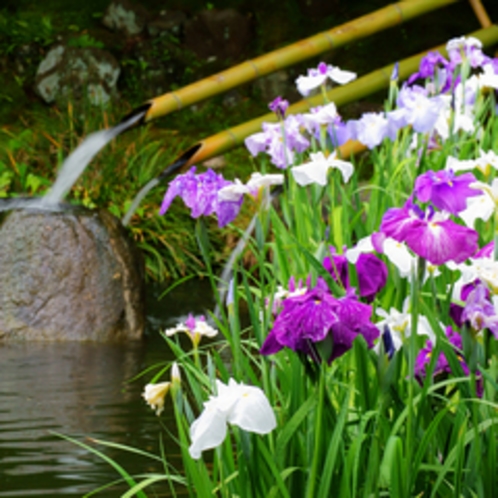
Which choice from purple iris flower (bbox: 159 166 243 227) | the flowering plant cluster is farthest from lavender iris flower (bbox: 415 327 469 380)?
purple iris flower (bbox: 159 166 243 227)

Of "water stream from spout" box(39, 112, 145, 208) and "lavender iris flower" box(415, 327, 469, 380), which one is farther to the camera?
"water stream from spout" box(39, 112, 145, 208)

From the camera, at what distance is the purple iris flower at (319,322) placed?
1.16 m

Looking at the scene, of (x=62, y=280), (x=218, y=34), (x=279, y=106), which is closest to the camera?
(x=279, y=106)

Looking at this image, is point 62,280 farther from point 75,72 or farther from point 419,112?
point 75,72

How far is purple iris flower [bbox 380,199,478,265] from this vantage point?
3.87 feet

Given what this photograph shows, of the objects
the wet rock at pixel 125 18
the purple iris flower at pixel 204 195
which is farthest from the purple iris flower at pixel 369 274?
the wet rock at pixel 125 18

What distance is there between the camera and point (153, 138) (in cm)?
912

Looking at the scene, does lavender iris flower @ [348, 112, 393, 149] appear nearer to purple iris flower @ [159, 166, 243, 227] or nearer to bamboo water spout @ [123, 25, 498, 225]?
purple iris flower @ [159, 166, 243, 227]

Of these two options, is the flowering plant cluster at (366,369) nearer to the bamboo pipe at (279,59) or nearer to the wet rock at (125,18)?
the bamboo pipe at (279,59)

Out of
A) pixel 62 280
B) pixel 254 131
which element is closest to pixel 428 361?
pixel 62 280

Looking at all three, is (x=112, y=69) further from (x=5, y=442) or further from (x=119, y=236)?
A: (x=5, y=442)

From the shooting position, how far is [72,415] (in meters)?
3.00

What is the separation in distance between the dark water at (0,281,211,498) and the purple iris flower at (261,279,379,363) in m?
0.54

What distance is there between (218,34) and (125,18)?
1.14 metres
